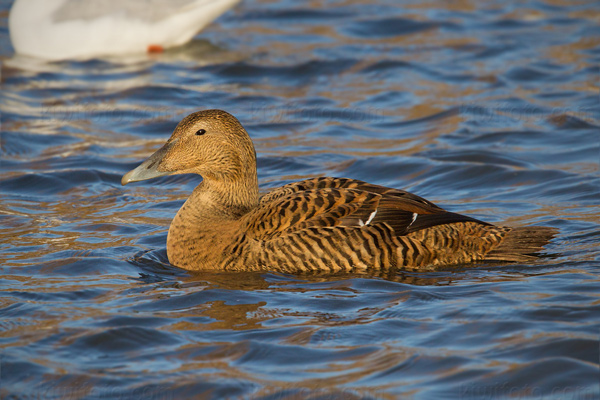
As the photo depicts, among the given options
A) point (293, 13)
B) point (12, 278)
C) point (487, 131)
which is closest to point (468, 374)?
point (12, 278)

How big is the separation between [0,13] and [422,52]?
6415 mm

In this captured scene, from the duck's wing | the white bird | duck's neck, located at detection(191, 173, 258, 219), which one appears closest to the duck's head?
duck's neck, located at detection(191, 173, 258, 219)

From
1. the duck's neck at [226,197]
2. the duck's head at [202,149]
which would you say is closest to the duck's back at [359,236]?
the duck's neck at [226,197]

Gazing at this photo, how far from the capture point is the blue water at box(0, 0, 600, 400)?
4770 mm

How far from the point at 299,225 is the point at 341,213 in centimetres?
28

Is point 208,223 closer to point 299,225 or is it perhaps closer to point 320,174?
point 299,225

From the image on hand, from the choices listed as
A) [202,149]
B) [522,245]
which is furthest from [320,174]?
[522,245]

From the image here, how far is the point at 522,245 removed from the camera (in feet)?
20.2

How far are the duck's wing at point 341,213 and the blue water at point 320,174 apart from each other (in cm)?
33

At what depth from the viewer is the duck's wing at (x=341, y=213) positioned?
602cm

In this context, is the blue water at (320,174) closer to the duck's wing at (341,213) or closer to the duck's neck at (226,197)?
the duck's wing at (341,213)

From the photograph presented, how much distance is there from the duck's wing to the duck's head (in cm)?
45

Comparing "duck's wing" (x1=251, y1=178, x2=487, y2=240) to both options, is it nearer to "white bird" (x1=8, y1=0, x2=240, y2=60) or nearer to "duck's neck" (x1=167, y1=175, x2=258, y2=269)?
"duck's neck" (x1=167, y1=175, x2=258, y2=269)

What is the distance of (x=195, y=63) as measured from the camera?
476 inches
